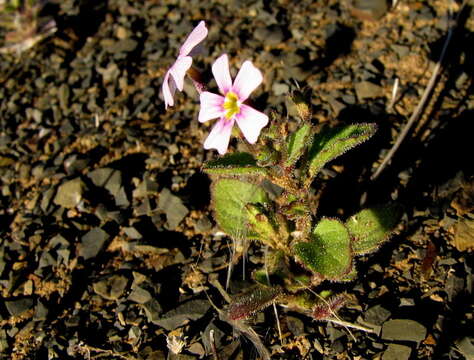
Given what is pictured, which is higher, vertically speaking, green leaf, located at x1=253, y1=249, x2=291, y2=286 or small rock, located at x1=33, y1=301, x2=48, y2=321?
green leaf, located at x1=253, y1=249, x2=291, y2=286

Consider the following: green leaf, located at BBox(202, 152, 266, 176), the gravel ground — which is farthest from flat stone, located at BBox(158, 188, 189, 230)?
green leaf, located at BBox(202, 152, 266, 176)

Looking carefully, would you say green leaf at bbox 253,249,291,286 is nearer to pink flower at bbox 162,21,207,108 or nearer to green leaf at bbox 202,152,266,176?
green leaf at bbox 202,152,266,176

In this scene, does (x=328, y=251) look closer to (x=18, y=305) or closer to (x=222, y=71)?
(x=222, y=71)

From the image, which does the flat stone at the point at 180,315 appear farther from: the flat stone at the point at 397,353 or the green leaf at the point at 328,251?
the flat stone at the point at 397,353

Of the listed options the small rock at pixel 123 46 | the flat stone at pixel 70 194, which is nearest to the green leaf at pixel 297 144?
the flat stone at pixel 70 194

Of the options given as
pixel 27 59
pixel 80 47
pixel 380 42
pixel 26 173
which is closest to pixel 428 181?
pixel 380 42

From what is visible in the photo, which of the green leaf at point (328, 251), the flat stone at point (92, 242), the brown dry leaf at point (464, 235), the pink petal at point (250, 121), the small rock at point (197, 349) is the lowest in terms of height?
the small rock at point (197, 349)

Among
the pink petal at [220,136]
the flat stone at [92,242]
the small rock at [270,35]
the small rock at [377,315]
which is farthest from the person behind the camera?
the small rock at [270,35]
